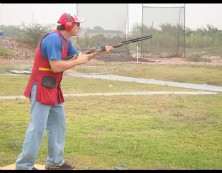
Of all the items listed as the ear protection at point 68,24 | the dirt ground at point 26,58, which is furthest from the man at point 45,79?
the dirt ground at point 26,58

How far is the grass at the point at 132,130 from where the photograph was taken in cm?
649

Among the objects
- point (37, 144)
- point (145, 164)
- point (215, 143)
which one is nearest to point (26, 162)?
point (37, 144)

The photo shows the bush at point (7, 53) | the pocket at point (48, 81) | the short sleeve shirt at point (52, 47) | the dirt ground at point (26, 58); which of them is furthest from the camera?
the bush at point (7, 53)

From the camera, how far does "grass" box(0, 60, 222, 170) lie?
21.3 ft

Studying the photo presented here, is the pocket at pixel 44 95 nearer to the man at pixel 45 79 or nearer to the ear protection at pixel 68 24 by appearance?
the man at pixel 45 79

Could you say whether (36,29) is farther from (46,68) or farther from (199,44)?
(46,68)

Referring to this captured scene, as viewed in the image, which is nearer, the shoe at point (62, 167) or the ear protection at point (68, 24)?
the ear protection at point (68, 24)

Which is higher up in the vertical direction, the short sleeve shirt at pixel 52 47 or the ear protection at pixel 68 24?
the ear protection at pixel 68 24

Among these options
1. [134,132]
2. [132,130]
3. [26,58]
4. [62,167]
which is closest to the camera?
[62,167]

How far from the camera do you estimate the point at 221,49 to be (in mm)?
15516

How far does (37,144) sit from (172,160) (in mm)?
2063

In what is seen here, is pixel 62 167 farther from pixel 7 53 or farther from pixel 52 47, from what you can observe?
pixel 7 53

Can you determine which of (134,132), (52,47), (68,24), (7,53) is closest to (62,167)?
(52,47)

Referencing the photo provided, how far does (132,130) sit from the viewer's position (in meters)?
8.38
